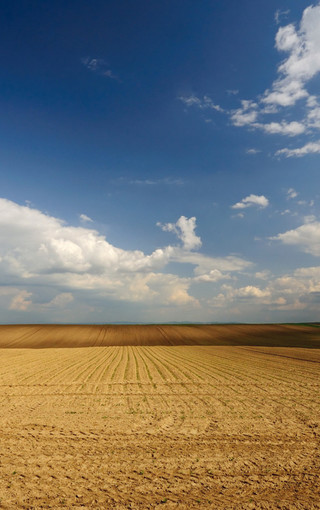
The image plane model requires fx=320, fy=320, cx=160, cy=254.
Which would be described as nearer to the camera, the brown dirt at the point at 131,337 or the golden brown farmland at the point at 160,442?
the golden brown farmland at the point at 160,442

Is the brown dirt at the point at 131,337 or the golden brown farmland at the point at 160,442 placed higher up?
the golden brown farmland at the point at 160,442

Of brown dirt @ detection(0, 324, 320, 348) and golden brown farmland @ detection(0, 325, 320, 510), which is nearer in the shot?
golden brown farmland @ detection(0, 325, 320, 510)

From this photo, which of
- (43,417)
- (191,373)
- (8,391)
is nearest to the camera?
(43,417)

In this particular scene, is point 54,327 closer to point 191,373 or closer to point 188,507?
point 191,373

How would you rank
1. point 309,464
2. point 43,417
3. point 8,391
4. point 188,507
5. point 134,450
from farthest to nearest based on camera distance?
point 8,391 → point 43,417 → point 134,450 → point 309,464 → point 188,507

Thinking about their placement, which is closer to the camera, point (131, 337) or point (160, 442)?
point (160, 442)

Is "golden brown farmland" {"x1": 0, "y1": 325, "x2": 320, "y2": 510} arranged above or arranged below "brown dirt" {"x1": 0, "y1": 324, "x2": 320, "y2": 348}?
above

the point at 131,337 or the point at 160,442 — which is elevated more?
the point at 160,442

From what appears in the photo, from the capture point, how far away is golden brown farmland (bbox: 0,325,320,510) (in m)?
7.00

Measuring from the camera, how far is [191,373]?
21547 millimetres

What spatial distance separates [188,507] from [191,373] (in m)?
15.3

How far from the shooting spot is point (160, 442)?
974 cm

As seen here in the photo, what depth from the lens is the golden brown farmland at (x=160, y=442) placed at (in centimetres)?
700

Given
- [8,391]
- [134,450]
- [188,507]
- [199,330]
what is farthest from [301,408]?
[199,330]
